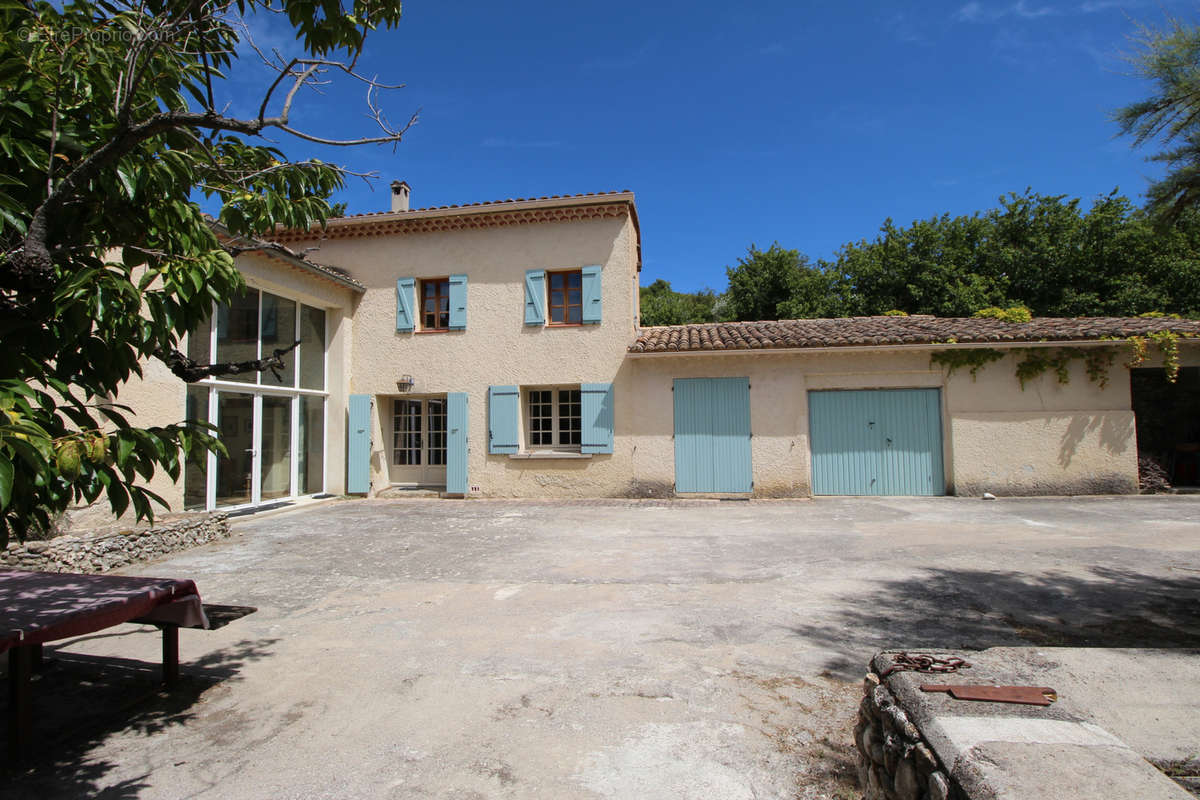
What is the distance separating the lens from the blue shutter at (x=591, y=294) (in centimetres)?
1160

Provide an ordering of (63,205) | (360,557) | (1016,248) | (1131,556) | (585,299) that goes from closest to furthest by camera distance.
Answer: (63,205) < (1131,556) < (360,557) < (585,299) < (1016,248)

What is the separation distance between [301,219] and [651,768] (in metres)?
2.93

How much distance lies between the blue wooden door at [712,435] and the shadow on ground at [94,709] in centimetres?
792

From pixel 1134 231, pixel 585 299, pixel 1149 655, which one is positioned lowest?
pixel 1149 655

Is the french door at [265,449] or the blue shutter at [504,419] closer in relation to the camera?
the french door at [265,449]

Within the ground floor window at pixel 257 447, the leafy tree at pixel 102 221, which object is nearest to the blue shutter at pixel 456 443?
the ground floor window at pixel 257 447

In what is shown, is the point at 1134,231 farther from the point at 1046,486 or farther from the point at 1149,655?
the point at 1149,655

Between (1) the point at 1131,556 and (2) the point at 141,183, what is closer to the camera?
(2) the point at 141,183

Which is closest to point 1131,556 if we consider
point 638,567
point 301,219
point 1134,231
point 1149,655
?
point 1149,655

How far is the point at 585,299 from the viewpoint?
38.2 ft

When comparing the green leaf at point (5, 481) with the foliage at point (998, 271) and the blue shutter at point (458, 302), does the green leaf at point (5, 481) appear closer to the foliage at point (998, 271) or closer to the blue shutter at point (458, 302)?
the blue shutter at point (458, 302)

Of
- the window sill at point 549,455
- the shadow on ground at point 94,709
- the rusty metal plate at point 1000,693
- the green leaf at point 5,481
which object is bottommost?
the shadow on ground at point 94,709

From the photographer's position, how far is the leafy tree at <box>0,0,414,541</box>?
1.67 m

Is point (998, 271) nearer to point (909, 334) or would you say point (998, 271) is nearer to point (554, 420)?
point (909, 334)
